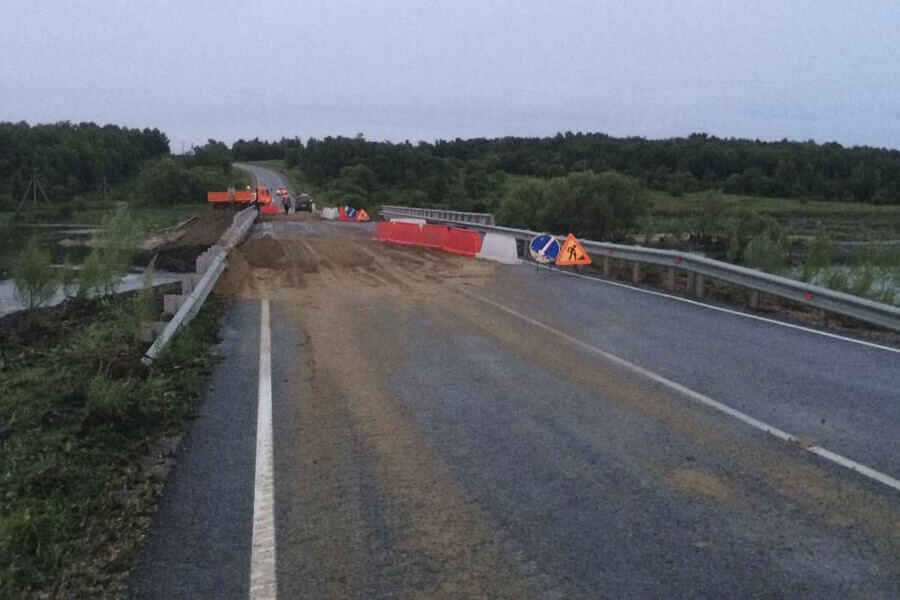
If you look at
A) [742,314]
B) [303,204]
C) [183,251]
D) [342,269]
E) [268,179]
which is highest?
[268,179]

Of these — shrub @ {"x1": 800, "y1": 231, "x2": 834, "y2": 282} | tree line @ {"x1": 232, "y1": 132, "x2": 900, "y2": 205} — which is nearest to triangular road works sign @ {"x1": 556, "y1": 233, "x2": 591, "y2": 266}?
shrub @ {"x1": 800, "y1": 231, "x2": 834, "y2": 282}

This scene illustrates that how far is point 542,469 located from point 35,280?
14.5 m

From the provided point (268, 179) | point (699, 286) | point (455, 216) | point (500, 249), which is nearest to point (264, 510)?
point (699, 286)

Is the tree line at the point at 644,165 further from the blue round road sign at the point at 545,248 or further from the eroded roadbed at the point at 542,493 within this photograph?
the eroded roadbed at the point at 542,493

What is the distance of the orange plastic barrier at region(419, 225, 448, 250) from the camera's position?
30.1m

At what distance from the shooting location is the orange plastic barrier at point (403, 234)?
32.2 m

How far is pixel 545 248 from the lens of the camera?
2325cm

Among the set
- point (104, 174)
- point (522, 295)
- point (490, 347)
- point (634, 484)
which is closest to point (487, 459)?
point (634, 484)

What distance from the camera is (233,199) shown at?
71.7 metres

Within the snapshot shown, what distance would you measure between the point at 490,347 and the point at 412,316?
10.3ft

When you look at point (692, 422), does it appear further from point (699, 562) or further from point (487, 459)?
point (699, 562)

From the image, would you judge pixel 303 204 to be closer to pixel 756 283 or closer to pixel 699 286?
pixel 699 286

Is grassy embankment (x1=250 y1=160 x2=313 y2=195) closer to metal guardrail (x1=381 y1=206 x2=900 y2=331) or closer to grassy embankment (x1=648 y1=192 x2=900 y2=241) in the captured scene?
grassy embankment (x1=648 y1=192 x2=900 y2=241)

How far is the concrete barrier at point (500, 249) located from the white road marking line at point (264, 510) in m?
16.1
